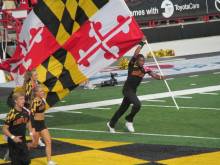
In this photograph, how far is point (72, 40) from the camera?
52.9 feet

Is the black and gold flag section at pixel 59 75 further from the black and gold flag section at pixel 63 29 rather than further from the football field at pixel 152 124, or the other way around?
the football field at pixel 152 124

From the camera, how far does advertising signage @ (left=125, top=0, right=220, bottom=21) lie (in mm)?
38469

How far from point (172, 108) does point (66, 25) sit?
15.6ft

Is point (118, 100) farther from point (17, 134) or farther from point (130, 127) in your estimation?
point (17, 134)

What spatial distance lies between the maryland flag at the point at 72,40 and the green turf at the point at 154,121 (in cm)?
142

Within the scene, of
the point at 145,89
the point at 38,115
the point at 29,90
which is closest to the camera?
the point at 38,115

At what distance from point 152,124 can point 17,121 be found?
601 centimetres

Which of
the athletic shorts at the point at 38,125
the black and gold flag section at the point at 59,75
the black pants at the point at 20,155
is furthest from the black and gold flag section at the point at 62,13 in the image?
the black pants at the point at 20,155

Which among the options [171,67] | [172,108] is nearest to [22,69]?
[172,108]

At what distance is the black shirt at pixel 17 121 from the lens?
1186 centimetres

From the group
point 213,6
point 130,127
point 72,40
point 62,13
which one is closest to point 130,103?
point 130,127

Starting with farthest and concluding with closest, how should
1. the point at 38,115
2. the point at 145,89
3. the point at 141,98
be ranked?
the point at 145,89 → the point at 141,98 → the point at 38,115

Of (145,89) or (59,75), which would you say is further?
(145,89)

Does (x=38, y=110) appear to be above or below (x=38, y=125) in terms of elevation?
above
